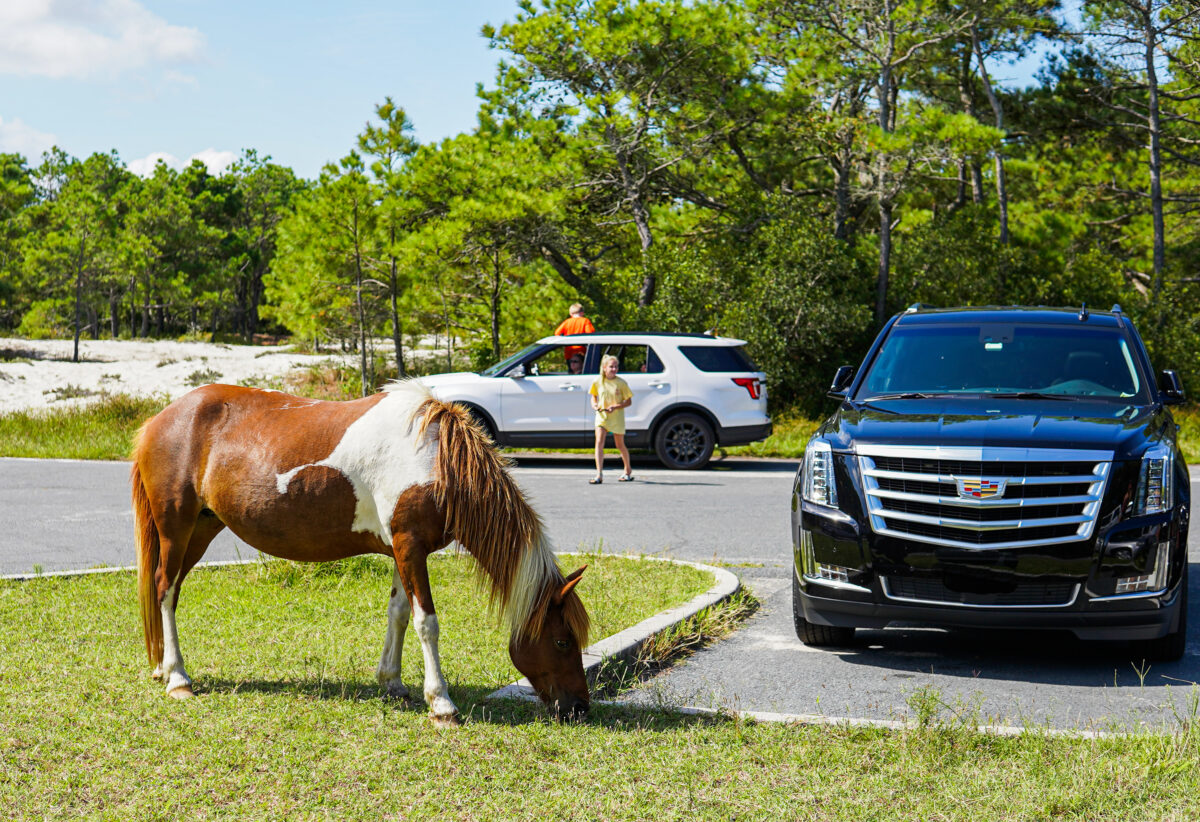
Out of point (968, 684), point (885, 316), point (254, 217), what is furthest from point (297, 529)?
point (254, 217)

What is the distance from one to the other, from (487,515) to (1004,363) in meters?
3.94

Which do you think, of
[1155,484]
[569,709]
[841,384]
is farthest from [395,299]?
[569,709]

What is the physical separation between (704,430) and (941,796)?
12006 millimetres

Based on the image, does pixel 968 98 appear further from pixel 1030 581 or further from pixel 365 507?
pixel 365 507

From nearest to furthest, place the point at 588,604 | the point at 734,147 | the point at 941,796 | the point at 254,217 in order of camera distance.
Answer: the point at 941,796
the point at 588,604
the point at 734,147
the point at 254,217

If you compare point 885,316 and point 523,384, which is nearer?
point 523,384

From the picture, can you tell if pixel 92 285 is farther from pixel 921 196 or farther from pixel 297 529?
pixel 297 529

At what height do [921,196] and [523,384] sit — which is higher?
[921,196]

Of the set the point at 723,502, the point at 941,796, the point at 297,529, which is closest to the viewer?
the point at 941,796

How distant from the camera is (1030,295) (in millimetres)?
23281

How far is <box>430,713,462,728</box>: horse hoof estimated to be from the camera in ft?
15.9

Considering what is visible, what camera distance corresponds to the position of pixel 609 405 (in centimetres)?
1432

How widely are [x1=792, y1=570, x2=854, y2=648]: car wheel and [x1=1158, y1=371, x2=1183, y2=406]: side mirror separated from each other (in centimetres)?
243

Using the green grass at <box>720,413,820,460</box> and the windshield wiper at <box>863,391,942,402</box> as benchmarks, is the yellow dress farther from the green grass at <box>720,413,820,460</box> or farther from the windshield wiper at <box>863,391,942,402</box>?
the windshield wiper at <box>863,391,942,402</box>
